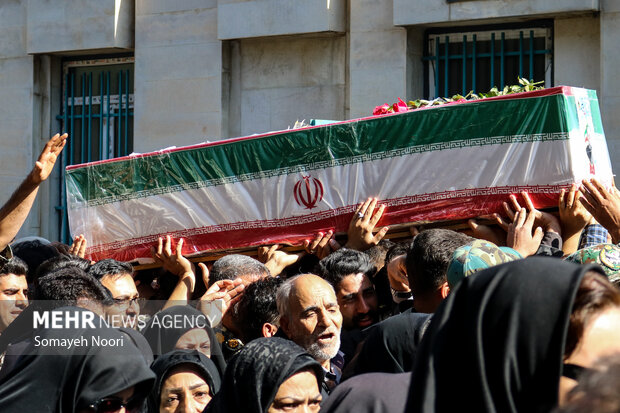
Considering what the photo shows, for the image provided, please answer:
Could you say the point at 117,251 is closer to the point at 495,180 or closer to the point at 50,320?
the point at 495,180

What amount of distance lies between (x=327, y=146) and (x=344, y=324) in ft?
5.64

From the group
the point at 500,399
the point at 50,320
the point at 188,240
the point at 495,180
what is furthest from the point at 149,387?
the point at 188,240

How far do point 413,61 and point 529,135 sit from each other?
3.89m

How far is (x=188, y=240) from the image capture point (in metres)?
7.07

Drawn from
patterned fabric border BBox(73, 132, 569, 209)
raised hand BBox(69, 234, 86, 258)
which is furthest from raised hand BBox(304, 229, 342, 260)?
raised hand BBox(69, 234, 86, 258)

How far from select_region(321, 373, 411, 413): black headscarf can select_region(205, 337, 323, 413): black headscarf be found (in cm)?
47

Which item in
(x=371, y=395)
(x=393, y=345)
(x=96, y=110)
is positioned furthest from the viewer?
(x=96, y=110)

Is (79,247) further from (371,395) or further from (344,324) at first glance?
(371,395)

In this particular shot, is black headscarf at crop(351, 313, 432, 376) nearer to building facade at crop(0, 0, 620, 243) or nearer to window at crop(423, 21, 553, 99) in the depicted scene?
building facade at crop(0, 0, 620, 243)

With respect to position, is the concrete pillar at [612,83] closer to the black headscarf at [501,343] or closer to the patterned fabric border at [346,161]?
the patterned fabric border at [346,161]

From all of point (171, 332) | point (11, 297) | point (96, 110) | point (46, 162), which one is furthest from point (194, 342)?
point (96, 110)

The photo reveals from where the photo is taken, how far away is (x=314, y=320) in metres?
Answer: 4.26

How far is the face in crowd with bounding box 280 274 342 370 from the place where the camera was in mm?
4230

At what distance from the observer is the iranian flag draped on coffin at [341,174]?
227 inches
